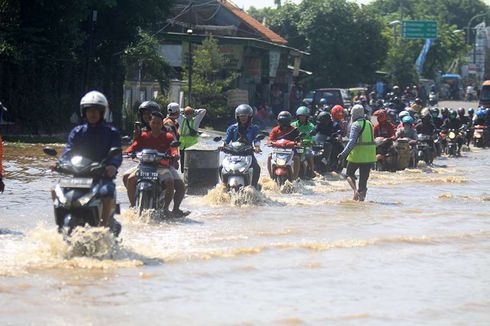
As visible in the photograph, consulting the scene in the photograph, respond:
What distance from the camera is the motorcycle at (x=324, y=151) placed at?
22.7 meters

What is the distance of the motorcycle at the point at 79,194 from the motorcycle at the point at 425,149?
58.3 ft

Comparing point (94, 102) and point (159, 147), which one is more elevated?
point (94, 102)

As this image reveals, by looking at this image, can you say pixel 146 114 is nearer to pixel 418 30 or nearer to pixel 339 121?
pixel 339 121

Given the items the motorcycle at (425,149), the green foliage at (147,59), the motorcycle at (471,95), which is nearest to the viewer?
the motorcycle at (425,149)

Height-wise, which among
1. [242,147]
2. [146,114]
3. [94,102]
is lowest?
[242,147]

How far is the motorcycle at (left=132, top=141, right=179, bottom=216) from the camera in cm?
1318

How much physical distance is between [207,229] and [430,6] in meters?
124

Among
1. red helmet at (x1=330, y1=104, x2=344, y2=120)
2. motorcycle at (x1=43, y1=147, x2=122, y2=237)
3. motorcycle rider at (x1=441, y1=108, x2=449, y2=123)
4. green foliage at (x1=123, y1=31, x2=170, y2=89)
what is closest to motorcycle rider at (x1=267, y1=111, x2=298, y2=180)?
red helmet at (x1=330, y1=104, x2=344, y2=120)

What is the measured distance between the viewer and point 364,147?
1733 centimetres

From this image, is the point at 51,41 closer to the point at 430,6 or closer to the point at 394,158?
the point at 394,158

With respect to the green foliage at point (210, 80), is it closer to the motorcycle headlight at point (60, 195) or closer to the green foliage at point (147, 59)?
the green foliage at point (147, 59)

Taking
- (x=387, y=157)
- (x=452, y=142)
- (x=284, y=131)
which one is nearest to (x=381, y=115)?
(x=387, y=157)

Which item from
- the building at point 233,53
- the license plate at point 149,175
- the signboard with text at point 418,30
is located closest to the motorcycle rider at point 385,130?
the license plate at point 149,175

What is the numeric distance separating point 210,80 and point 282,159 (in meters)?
26.3
